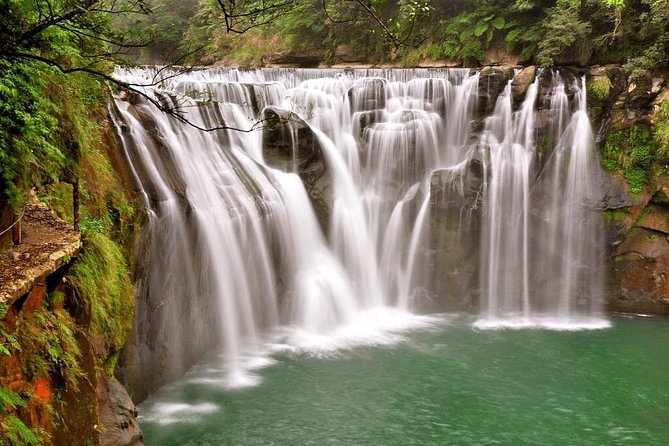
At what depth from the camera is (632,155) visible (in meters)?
14.4

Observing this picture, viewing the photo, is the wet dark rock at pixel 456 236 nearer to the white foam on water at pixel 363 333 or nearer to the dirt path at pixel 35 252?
the white foam on water at pixel 363 333

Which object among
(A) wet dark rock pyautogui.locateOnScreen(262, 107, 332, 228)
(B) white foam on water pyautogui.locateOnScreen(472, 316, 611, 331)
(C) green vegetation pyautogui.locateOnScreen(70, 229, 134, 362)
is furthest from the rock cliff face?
(C) green vegetation pyautogui.locateOnScreen(70, 229, 134, 362)

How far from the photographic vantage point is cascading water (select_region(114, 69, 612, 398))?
11.2 meters

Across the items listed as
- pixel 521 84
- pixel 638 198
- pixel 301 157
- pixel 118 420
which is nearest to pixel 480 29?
pixel 521 84

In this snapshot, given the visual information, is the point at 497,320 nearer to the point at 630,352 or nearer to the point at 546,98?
the point at 630,352

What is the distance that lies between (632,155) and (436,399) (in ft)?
29.9

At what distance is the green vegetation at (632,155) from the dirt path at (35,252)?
44.6 feet

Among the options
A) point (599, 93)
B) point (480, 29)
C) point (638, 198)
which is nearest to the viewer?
point (638, 198)

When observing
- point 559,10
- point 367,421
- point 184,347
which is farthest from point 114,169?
point 559,10

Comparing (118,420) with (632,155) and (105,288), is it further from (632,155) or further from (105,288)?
(632,155)

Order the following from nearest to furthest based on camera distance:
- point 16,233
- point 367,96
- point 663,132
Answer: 1. point 16,233
2. point 663,132
3. point 367,96

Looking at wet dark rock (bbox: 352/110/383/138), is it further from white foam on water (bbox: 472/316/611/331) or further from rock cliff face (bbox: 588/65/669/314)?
white foam on water (bbox: 472/316/611/331)

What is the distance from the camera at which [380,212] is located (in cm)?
1511

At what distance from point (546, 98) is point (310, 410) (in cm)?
1107
